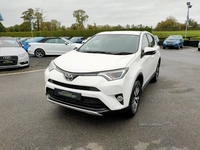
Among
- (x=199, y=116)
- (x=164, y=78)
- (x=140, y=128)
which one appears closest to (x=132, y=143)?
(x=140, y=128)

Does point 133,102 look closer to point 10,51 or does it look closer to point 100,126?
point 100,126

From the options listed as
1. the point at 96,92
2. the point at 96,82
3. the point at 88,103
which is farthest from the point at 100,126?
the point at 96,82

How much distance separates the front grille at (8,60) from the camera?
23.2 feet

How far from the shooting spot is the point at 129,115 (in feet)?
10.6

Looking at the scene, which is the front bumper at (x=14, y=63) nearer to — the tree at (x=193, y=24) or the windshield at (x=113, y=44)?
the windshield at (x=113, y=44)

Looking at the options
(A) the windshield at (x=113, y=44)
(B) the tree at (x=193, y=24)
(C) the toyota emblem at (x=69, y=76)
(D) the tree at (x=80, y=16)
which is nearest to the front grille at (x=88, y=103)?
(C) the toyota emblem at (x=69, y=76)

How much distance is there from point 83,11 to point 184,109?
58592mm

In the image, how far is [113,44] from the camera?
13.1ft

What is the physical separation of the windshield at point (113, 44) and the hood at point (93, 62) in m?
0.35

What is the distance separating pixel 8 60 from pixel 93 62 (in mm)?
5469

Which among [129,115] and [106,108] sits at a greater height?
[106,108]

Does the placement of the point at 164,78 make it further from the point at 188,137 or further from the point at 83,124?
the point at 83,124

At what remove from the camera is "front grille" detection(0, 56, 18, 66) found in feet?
23.2

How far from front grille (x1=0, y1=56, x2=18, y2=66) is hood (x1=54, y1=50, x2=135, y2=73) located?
15.6ft
